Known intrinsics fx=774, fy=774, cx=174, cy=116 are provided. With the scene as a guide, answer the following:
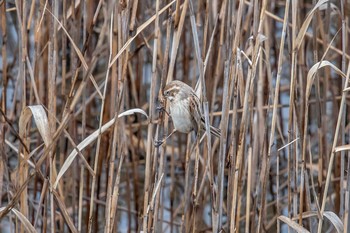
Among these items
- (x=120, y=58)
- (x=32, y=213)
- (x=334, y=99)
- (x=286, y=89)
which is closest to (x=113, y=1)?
(x=120, y=58)

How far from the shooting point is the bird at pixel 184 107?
100 inches

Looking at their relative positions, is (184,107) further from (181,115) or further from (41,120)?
(41,120)

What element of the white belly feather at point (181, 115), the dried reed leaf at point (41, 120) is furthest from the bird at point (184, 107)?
the dried reed leaf at point (41, 120)

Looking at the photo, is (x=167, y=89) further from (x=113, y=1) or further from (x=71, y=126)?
(x=71, y=126)

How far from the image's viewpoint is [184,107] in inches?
102

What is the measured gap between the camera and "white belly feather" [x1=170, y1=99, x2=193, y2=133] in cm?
260

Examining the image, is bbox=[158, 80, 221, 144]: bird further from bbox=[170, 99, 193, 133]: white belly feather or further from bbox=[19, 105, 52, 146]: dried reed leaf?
bbox=[19, 105, 52, 146]: dried reed leaf

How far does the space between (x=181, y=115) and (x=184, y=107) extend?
37mm

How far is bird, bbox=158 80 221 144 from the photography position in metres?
2.54

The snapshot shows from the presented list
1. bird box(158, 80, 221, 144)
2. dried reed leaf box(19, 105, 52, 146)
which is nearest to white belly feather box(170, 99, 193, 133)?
bird box(158, 80, 221, 144)

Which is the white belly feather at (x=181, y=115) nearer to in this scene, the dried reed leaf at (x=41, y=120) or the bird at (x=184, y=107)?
the bird at (x=184, y=107)

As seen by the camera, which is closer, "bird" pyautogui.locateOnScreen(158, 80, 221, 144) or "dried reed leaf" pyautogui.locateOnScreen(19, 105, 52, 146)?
"dried reed leaf" pyautogui.locateOnScreen(19, 105, 52, 146)

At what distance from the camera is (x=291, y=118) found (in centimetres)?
244

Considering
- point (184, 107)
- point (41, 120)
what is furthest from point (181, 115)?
point (41, 120)
